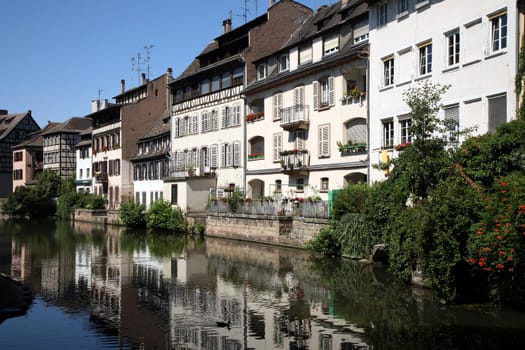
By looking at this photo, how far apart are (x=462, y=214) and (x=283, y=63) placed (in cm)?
2422

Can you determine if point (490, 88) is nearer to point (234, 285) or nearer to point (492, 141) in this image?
point (492, 141)

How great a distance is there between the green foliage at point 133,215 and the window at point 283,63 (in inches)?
761

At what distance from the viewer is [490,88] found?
21422 mm

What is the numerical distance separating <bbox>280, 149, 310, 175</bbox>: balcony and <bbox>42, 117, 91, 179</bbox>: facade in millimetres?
47178

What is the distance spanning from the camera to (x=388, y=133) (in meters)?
27.5

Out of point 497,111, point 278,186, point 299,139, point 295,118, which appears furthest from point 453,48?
point 278,186

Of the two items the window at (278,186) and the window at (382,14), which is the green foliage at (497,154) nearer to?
the window at (382,14)

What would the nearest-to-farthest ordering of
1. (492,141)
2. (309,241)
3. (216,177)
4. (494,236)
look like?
(494,236), (492,141), (309,241), (216,177)

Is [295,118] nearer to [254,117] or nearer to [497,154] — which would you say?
[254,117]

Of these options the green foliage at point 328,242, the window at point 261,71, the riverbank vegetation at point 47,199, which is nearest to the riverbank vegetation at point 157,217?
the window at point 261,71

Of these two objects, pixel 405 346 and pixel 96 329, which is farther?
pixel 96 329

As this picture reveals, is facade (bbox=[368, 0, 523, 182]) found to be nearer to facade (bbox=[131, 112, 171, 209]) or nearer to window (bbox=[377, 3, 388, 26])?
window (bbox=[377, 3, 388, 26])

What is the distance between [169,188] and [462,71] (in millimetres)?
29387

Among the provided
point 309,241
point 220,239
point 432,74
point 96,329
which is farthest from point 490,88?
point 220,239
